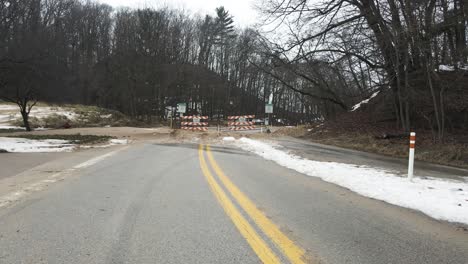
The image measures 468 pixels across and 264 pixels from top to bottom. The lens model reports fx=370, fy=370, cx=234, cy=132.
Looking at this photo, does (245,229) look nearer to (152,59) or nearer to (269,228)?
(269,228)

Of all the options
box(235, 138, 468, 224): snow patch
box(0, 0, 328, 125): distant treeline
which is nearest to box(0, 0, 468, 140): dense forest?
box(0, 0, 328, 125): distant treeline

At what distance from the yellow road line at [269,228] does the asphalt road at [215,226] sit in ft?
0.04

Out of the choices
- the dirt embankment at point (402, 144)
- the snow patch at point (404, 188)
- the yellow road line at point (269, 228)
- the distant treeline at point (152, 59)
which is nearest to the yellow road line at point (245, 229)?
the yellow road line at point (269, 228)

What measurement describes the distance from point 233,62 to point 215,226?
6036 cm

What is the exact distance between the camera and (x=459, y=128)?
16891mm

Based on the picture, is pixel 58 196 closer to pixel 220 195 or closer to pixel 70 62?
pixel 220 195

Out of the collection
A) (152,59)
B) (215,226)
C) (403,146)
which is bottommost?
(215,226)

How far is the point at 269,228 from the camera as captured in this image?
4.69 m

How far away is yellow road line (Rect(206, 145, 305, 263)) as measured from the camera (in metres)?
3.85

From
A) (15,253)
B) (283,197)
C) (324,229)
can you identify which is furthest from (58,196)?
(324,229)

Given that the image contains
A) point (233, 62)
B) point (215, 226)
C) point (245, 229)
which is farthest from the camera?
point (233, 62)

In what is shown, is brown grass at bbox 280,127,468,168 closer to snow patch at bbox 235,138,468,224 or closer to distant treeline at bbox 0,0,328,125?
snow patch at bbox 235,138,468,224

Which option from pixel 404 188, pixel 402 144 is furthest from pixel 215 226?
pixel 402 144

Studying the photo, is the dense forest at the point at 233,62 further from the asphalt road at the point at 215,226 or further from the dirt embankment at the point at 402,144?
the asphalt road at the point at 215,226
